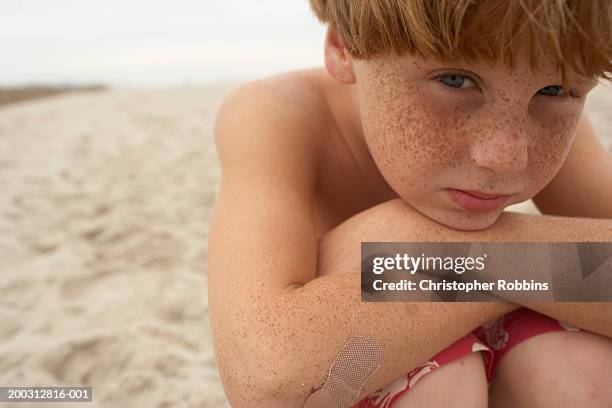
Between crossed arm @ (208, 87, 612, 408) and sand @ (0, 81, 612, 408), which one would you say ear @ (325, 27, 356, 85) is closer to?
crossed arm @ (208, 87, 612, 408)

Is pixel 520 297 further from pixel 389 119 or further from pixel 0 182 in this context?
pixel 0 182

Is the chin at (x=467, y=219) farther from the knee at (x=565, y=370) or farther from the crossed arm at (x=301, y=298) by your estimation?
the knee at (x=565, y=370)

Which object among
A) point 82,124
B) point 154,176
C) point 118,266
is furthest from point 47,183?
point 82,124

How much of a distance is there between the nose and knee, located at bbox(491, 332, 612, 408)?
34 centimetres

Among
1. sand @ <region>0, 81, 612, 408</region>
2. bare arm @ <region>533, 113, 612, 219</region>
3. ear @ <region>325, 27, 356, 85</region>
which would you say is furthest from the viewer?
sand @ <region>0, 81, 612, 408</region>

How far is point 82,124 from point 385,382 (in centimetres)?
519

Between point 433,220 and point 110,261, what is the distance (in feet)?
6.34

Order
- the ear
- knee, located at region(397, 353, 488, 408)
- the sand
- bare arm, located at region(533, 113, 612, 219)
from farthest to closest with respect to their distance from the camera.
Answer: the sand → bare arm, located at region(533, 113, 612, 219) → the ear → knee, located at region(397, 353, 488, 408)

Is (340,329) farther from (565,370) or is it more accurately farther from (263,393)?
(565,370)

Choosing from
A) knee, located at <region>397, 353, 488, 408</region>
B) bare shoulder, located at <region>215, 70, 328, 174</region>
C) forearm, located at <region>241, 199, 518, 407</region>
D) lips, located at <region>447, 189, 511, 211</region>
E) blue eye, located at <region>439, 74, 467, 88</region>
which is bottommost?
knee, located at <region>397, 353, 488, 408</region>

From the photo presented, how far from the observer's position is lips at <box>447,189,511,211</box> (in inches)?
42.9

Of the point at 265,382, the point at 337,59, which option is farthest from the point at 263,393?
the point at 337,59

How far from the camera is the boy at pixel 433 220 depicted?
941 millimetres

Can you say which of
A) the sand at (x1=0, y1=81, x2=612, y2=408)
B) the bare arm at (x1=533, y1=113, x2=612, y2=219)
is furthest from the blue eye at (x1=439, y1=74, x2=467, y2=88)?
the sand at (x1=0, y1=81, x2=612, y2=408)
